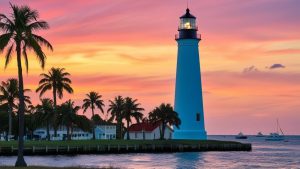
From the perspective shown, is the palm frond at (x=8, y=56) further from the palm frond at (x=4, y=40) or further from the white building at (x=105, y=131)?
the white building at (x=105, y=131)

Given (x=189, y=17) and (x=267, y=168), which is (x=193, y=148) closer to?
(x=189, y=17)

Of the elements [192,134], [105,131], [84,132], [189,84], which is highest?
[189,84]

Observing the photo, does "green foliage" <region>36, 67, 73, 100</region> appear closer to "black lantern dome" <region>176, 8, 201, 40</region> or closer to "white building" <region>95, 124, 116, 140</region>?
"black lantern dome" <region>176, 8, 201, 40</region>

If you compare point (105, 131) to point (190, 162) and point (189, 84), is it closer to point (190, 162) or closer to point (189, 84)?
point (189, 84)

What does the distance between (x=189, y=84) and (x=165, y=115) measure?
512 inches

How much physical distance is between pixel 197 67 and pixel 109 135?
74.5m

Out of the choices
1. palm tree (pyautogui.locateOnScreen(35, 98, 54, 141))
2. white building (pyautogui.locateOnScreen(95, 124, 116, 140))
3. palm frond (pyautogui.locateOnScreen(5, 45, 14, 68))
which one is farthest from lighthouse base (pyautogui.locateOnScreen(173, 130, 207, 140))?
palm frond (pyautogui.locateOnScreen(5, 45, 14, 68))

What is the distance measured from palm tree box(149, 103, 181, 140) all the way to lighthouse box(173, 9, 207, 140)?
4.02ft

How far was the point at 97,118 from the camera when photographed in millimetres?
199500

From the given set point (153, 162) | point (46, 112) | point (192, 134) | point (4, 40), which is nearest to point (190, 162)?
point (153, 162)

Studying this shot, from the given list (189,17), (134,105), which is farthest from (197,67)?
(134,105)

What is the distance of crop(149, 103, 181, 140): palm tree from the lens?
401 feet

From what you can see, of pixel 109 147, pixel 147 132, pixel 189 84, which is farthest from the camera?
pixel 147 132

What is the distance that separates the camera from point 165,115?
129m
